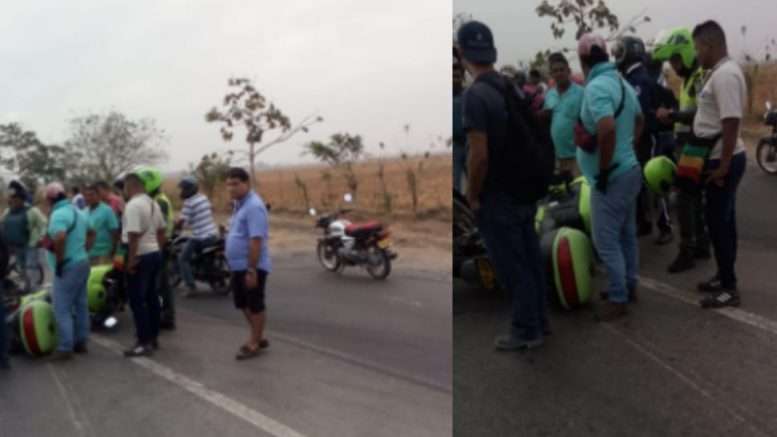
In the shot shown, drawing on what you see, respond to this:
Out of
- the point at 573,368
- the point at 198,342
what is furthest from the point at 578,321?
the point at 198,342

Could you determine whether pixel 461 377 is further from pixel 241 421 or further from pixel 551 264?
pixel 241 421

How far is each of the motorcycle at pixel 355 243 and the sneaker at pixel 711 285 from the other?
40cm

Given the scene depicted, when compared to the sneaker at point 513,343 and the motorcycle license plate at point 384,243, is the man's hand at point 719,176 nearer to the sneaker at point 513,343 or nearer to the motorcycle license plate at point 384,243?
the sneaker at point 513,343

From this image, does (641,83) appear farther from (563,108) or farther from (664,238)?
(664,238)

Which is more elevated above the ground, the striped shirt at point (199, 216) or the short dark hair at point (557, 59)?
A: the short dark hair at point (557, 59)

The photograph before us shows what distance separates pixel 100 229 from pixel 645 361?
3.36 feet

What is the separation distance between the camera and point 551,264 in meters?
0.83

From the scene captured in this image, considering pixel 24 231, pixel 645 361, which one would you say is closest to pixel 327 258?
pixel 645 361

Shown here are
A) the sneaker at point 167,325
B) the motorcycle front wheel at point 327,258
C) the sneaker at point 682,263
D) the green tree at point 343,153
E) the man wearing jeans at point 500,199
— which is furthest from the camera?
the sneaker at point 167,325

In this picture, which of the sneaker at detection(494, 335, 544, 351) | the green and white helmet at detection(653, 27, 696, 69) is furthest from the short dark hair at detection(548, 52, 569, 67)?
the sneaker at detection(494, 335, 544, 351)

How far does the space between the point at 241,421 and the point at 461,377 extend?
1.54 ft

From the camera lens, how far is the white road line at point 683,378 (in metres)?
0.79

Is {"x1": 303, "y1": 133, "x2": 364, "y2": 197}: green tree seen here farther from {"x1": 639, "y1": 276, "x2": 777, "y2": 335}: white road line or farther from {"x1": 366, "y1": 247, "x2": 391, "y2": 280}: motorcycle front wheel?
{"x1": 639, "y1": 276, "x2": 777, "y2": 335}: white road line

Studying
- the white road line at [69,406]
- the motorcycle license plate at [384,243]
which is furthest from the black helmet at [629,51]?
the white road line at [69,406]
